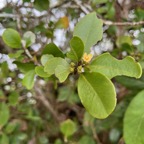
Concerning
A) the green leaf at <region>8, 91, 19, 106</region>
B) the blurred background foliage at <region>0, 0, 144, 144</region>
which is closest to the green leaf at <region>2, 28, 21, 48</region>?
the blurred background foliage at <region>0, 0, 144, 144</region>

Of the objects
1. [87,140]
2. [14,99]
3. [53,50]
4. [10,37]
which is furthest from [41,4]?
[87,140]

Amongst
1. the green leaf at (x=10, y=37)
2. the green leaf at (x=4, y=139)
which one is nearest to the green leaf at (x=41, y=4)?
the green leaf at (x=10, y=37)

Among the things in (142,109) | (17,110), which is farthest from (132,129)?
(17,110)

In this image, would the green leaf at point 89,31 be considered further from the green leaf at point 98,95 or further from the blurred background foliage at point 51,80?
the blurred background foliage at point 51,80

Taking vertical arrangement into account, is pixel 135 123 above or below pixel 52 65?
below

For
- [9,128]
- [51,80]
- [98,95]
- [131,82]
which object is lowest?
[9,128]

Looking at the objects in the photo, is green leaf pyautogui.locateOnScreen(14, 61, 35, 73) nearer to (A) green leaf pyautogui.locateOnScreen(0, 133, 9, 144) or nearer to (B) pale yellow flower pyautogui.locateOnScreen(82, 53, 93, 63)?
(B) pale yellow flower pyautogui.locateOnScreen(82, 53, 93, 63)

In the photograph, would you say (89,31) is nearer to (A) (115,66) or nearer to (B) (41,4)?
(A) (115,66)
